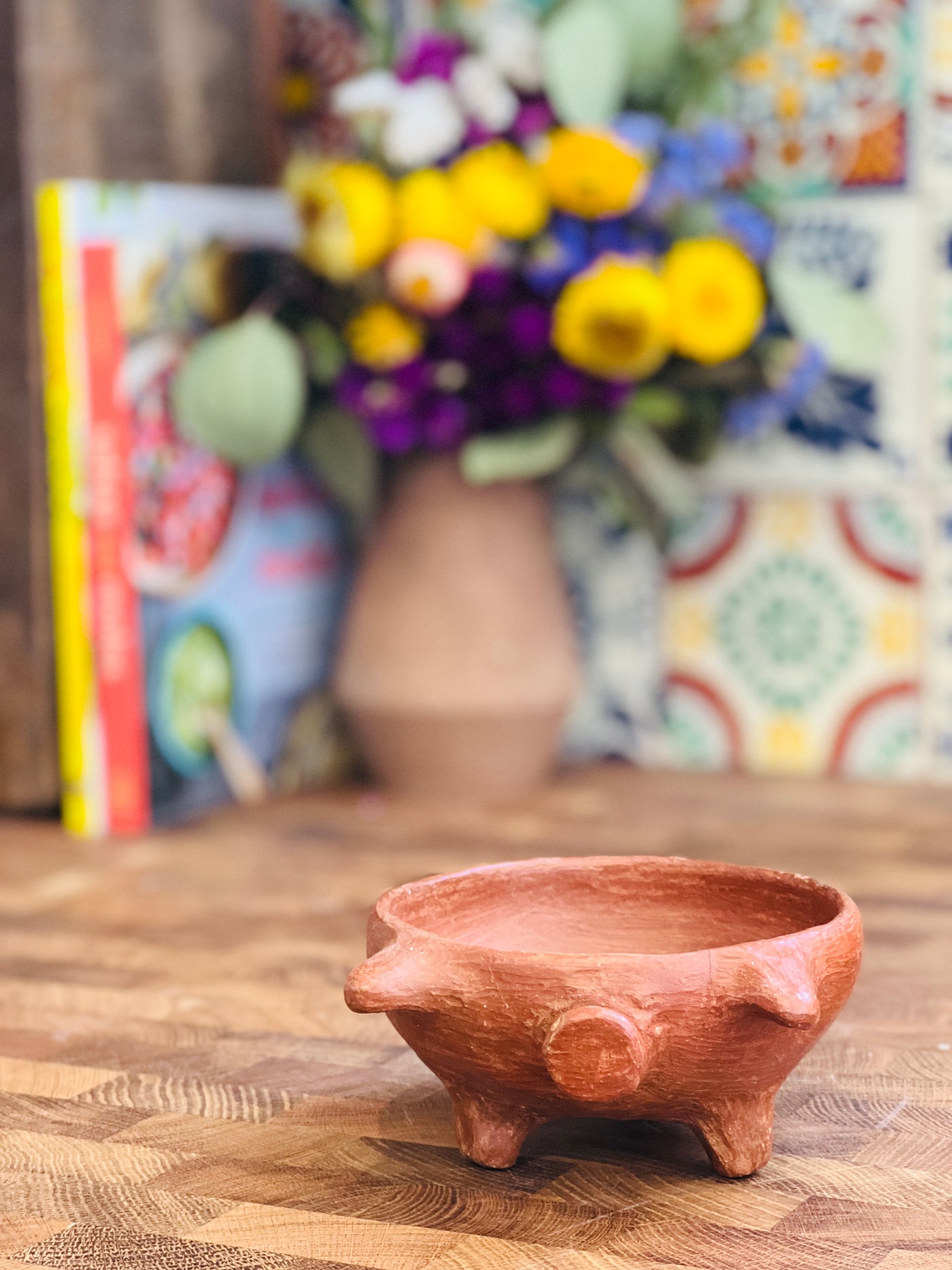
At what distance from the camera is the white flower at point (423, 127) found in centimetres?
131

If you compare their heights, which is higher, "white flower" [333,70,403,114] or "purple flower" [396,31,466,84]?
"purple flower" [396,31,466,84]

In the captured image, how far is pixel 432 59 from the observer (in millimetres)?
1339

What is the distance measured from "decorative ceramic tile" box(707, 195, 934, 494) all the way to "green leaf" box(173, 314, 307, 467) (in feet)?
1.31

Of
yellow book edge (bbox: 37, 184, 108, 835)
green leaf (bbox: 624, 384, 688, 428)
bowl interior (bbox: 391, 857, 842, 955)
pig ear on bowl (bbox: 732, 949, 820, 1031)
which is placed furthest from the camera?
green leaf (bbox: 624, 384, 688, 428)

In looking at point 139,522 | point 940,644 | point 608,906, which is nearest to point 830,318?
point 940,644

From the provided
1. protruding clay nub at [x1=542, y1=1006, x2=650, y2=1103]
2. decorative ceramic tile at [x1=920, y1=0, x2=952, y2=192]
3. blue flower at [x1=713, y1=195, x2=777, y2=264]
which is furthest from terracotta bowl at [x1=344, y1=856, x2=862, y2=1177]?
decorative ceramic tile at [x1=920, y1=0, x2=952, y2=192]

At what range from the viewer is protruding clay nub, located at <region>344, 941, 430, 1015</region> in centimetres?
61

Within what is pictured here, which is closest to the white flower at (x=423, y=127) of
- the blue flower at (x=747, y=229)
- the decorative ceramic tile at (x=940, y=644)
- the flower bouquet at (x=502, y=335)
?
the flower bouquet at (x=502, y=335)

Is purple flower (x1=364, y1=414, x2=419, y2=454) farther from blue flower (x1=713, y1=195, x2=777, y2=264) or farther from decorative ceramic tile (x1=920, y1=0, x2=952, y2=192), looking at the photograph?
decorative ceramic tile (x1=920, y1=0, x2=952, y2=192)

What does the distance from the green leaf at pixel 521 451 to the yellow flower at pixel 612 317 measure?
66 millimetres

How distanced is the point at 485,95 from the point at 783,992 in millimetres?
912

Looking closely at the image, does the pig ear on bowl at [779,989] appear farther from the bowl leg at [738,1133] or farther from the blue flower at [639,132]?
the blue flower at [639,132]

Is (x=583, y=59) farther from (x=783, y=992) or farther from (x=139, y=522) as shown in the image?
(x=783, y=992)

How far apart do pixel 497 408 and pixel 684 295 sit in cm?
17
